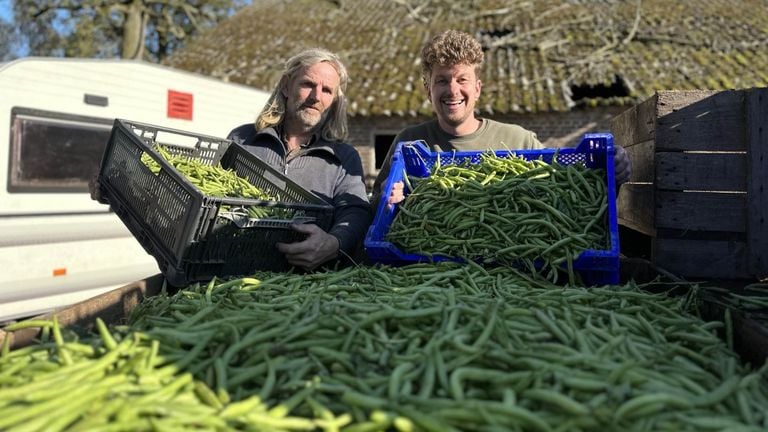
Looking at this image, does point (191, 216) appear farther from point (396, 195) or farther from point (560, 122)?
point (560, 122)

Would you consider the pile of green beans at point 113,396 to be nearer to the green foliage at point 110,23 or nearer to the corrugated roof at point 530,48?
the corrugated roof at point 530,48

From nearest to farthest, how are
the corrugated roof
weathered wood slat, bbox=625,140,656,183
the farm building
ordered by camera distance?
1. weathered wood slat, bbox=625,140,656,183
2. the farm building
3. the corrugated roof

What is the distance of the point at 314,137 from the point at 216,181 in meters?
0.88

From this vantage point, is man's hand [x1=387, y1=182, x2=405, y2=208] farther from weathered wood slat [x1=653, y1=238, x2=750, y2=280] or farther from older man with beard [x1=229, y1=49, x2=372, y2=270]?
weathered wood slat [x1=653, y1=238, x2=750, y2=280]

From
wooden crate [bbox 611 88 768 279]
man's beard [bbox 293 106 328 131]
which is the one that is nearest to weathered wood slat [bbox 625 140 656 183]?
wooden crate [bbox 611 88 768 279]

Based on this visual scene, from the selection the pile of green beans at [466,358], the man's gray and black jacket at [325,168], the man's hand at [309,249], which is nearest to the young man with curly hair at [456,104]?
the man's gray and black jacket at [325,168]

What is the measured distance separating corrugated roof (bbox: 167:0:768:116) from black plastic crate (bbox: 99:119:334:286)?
915 centimetres

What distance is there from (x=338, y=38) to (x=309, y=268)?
14.7m

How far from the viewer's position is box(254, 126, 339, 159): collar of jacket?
369 centimetres

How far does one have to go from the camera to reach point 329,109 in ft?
13.0

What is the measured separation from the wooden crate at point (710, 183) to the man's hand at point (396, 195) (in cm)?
146

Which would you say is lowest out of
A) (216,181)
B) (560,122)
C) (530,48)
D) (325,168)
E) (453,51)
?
(216,181)

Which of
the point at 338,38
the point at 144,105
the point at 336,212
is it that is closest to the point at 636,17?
the point at 338,38

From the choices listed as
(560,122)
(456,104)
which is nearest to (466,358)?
(456,104)
